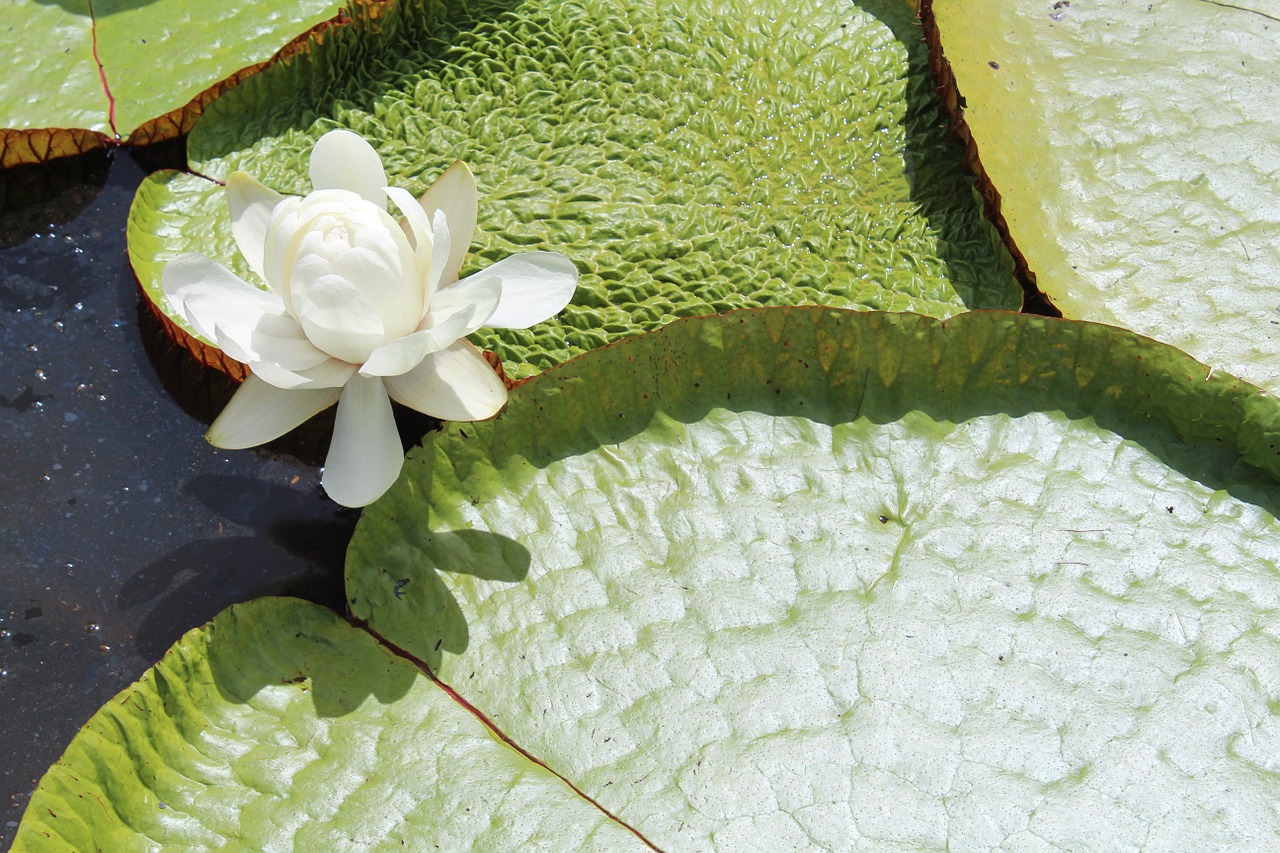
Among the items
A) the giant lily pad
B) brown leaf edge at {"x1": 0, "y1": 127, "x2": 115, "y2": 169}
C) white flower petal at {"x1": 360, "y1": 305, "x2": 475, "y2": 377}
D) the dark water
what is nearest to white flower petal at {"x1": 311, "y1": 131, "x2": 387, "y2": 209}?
white flower petal at {"x1": 360, "y1": 305, "x2": 475, "y2": 377}

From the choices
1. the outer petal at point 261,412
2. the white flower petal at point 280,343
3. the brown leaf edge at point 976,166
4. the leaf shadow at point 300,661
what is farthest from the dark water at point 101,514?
the brown leaf edge at point 976,166

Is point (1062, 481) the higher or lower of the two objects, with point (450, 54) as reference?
lower

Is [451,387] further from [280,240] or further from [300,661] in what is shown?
[300,661]

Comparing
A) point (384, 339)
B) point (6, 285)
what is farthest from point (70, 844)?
point (6, 285)

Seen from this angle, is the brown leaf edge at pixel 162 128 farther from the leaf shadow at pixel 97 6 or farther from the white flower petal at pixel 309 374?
the white flower petal at pixel 309 374

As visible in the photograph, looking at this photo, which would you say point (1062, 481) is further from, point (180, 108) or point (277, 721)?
point (180, 108)
